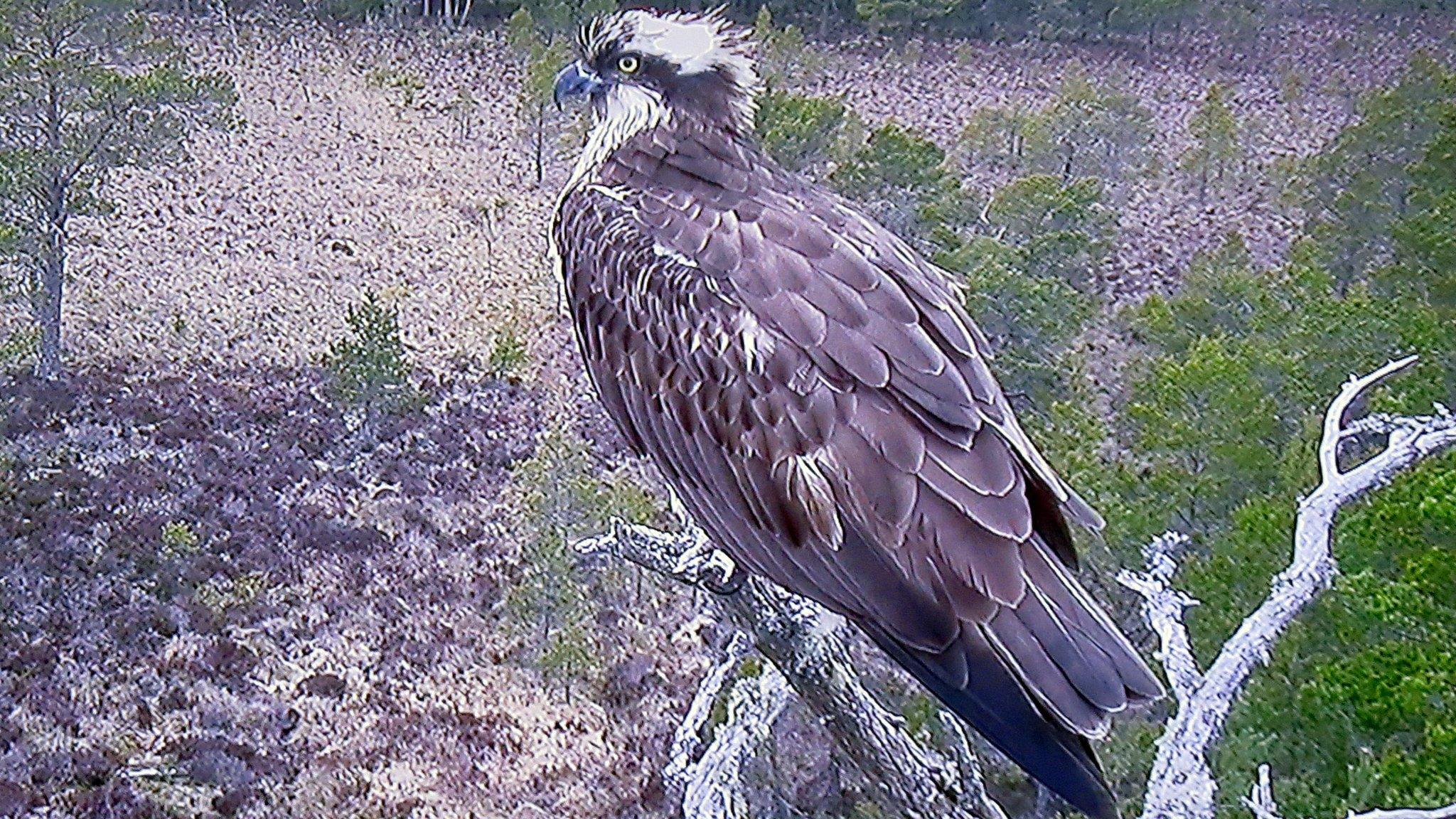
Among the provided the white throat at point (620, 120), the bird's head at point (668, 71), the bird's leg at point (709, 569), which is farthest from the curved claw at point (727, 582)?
the bird's head at point (668, 71)

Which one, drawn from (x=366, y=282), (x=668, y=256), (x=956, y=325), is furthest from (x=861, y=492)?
(x=366, y=282)

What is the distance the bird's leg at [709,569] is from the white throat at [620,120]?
1532 millimetres

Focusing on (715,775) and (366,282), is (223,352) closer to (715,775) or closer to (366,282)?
(366,282)

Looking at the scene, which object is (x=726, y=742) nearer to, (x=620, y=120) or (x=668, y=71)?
(x=620, y=120)

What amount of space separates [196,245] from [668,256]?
3433 cm

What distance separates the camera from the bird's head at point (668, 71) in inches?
217

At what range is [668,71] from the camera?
551cm

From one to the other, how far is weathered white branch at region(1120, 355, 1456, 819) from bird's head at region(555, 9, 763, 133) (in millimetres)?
2474

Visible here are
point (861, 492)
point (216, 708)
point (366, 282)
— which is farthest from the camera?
point (366, 282)

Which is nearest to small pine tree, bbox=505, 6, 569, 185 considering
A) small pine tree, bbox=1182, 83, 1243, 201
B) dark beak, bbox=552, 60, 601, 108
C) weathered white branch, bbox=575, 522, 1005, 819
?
small pine tree, bbox=1182, 83, 1243, 201

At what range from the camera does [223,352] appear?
31.7 m

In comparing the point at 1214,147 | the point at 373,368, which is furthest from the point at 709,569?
the point at 1214,147

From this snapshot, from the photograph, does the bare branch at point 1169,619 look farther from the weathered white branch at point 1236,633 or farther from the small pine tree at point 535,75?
the small pine tree at point 535,75

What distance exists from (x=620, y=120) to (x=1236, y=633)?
3087 mm
